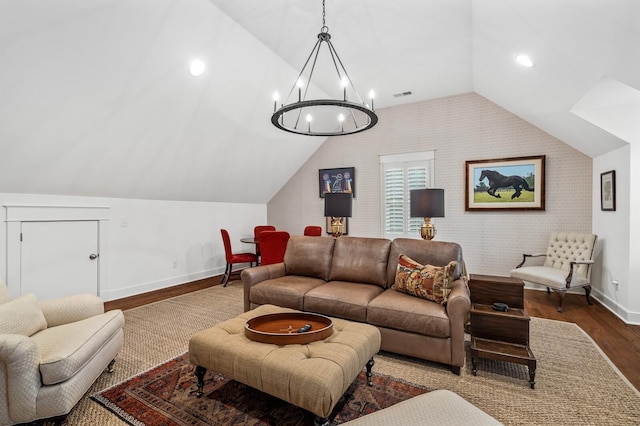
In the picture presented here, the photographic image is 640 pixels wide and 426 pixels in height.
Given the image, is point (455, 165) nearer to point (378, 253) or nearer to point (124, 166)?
point (378, 253)

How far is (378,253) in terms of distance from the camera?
3365 millimetres

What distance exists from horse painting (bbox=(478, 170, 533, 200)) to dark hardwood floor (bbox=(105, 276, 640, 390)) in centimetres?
160

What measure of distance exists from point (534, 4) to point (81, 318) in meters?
4.27

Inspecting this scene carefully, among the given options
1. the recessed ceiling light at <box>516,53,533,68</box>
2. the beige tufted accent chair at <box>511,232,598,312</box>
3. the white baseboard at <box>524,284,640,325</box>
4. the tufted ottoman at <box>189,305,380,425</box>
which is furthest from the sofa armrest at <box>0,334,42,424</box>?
the white baseboard at <box>524,284,640,325</box>

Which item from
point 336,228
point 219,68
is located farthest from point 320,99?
point 336,228

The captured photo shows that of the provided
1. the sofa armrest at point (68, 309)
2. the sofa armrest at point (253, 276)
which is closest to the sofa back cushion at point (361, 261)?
the sofa armrest at point (253, 276)

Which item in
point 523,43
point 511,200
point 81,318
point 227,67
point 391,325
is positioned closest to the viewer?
point 81,318

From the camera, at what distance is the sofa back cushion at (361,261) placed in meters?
3.29

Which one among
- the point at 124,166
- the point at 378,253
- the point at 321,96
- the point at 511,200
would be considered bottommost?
the point at 378,253

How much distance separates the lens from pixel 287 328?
214 cm

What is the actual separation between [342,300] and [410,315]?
0.63 meters

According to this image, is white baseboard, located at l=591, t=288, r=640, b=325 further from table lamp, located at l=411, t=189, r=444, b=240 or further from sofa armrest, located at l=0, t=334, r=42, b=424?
sofa armrest, located at l=0, t=334, r=42, b=424

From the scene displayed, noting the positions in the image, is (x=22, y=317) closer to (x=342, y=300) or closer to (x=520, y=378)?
(x=342, y=300)

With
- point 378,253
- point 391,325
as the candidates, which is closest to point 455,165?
point 378,253
